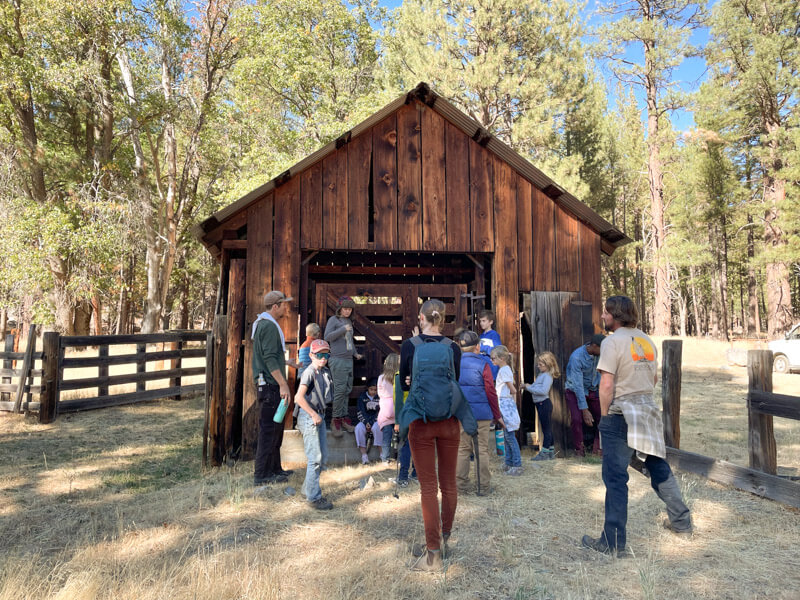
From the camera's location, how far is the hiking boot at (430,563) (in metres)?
3.80

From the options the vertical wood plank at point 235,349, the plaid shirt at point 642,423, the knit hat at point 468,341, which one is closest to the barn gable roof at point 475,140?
the vertical wood plank at point 235,349

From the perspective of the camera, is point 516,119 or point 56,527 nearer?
point 56,527

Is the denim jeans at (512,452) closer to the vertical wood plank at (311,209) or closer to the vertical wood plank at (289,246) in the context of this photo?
the vertical wood plank at (289,246)

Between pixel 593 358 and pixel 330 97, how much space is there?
19.4m

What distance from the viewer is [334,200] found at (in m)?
7.57

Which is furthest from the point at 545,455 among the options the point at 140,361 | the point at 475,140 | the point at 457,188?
the point at 140,361

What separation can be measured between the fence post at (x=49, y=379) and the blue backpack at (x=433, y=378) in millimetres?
8343

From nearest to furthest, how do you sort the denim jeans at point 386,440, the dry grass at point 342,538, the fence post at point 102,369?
the dry grass at point 342,538 < the denim jeans at point 386,440 < the fence post at point 102,369

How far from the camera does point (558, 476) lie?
6.37 meters

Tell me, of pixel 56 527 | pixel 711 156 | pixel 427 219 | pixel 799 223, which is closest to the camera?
pixel 56 527

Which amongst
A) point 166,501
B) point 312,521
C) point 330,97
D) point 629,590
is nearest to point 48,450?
point 166,501

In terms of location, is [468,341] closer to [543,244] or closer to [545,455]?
[545,455]

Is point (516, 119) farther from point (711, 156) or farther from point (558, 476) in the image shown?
point (558, 476)

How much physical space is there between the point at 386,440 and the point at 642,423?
3.56 m
